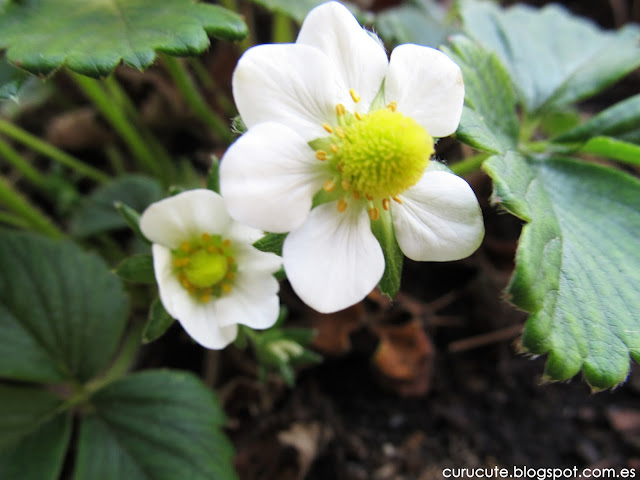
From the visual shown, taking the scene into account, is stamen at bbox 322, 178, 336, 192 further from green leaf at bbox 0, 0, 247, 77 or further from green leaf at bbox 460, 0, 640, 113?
green leaf at bbox 460, 0, 640, 113

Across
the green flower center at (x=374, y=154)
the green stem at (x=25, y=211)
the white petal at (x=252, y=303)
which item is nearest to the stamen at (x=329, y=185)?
the green flower center at (x=374, y=154)

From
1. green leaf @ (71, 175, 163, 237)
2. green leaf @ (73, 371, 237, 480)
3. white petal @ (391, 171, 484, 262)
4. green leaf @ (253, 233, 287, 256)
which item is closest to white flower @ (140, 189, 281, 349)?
green leaf @ (253, 233, 287, 256)

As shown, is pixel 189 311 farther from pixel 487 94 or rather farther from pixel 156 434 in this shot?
pixel 487 94

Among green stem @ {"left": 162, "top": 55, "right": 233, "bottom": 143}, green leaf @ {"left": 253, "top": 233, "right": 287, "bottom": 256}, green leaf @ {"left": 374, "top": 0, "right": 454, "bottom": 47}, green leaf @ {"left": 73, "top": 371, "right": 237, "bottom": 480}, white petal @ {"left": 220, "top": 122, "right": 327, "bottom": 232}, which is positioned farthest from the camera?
green leaf @ {"left": 374, "top": 0, "right": 454, "bottom": 47}

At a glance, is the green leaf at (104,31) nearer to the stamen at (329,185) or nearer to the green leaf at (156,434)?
the stamen at (329,185)

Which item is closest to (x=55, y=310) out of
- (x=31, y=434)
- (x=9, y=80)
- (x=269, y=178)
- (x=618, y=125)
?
(x=31, y=434)

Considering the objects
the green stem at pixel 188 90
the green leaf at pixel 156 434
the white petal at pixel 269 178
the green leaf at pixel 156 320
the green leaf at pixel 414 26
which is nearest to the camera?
the white petal at pixel 269 178
